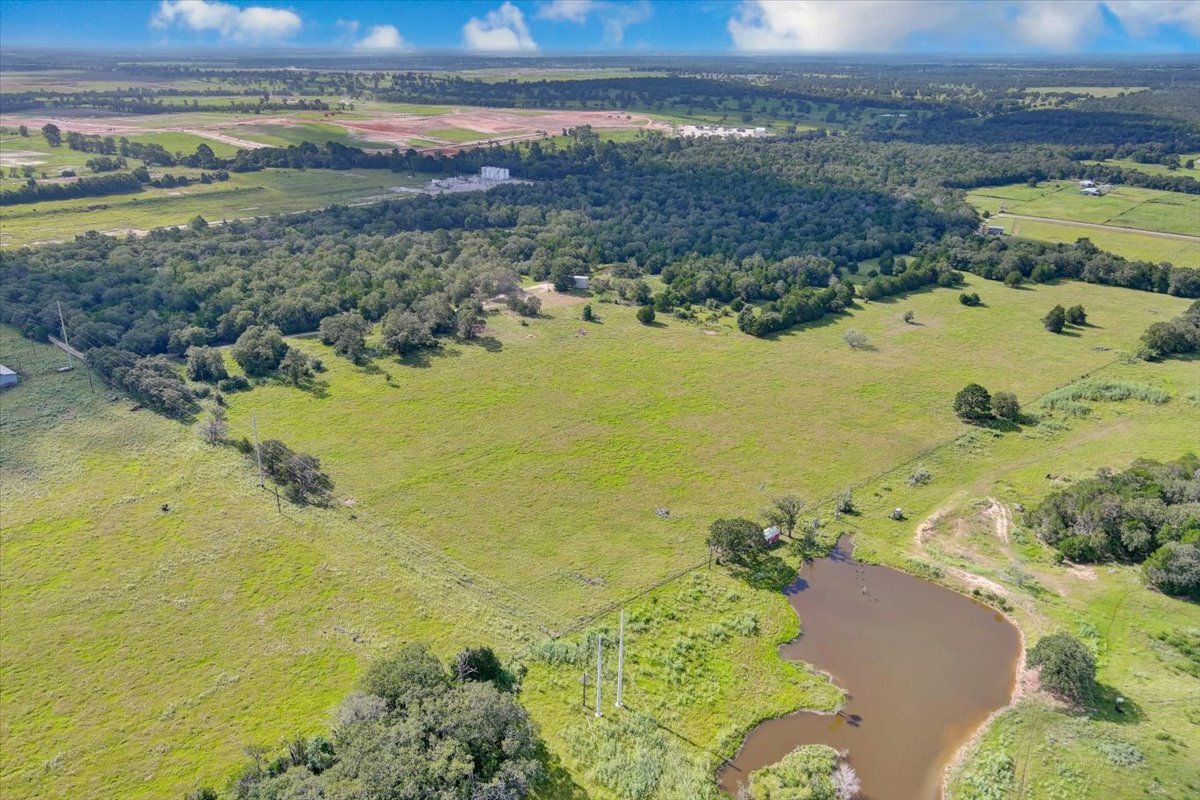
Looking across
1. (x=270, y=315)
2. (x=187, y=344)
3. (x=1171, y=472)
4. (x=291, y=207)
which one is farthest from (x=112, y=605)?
(x=291, y=207)

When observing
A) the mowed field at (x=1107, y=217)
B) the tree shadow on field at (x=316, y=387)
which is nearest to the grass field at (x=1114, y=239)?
the mowed field at (x=1107, y=217)

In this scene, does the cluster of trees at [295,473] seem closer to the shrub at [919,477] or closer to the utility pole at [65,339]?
the utility pole at [65,339]

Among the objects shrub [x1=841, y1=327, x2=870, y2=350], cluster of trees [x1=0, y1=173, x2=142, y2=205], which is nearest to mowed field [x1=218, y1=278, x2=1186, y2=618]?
shrub [x1=841, y1=327, x2=870, y2=350]

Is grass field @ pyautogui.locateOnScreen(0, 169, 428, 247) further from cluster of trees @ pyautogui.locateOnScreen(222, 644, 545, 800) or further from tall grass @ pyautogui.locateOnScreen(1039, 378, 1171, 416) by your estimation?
tall grass @ pyautogui.locateOnScreen(1039, 378, 1171, 416)

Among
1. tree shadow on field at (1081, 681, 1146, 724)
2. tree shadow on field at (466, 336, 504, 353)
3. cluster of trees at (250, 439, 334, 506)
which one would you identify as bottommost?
tree shadow on field at (1081, 681, 1146, 724)

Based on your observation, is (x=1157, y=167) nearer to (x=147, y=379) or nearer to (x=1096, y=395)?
(x=1096, y=395)

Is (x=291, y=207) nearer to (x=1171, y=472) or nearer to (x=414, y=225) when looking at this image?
(x=414, y=225)
